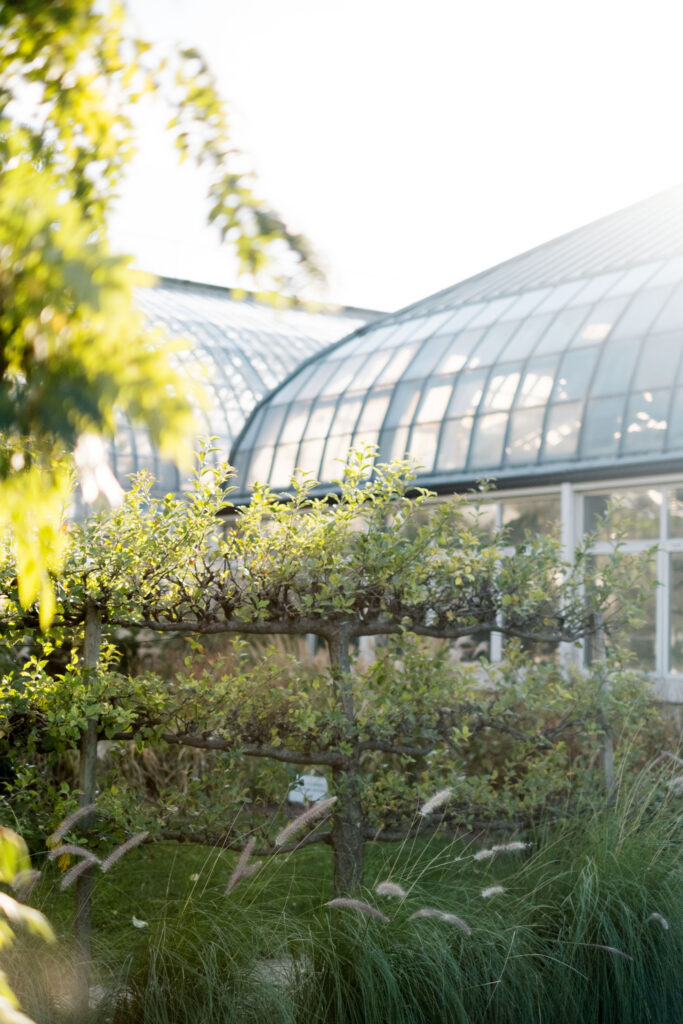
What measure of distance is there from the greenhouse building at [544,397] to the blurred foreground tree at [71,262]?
31.2 feet

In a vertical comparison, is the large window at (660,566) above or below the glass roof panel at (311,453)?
below

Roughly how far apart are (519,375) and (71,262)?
586 inches

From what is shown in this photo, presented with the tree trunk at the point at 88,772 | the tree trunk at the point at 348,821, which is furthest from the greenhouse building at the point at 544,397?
the tree trunk at the point at 88,772

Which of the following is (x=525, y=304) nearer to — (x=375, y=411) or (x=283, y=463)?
(x=375, y=411)

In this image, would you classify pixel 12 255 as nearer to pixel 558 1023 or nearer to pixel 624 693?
pixel 558 1023

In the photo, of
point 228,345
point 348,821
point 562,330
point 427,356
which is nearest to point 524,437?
point 562,330

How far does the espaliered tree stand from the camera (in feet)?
19.1

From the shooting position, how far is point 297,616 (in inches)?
245

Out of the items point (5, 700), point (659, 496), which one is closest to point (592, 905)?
point (5, 700)

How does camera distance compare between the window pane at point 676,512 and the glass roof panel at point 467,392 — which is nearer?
the window pane at point 676,512

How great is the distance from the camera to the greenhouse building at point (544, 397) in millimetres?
13781

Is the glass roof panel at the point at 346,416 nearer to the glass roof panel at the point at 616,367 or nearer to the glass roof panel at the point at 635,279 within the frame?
the glass roof panel at the point at 635,279

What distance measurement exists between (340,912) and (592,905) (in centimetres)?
122

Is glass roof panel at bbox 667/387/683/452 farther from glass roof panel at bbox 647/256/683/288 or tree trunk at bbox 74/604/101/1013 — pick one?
tree trunk at bbox 74/604/101/1013
